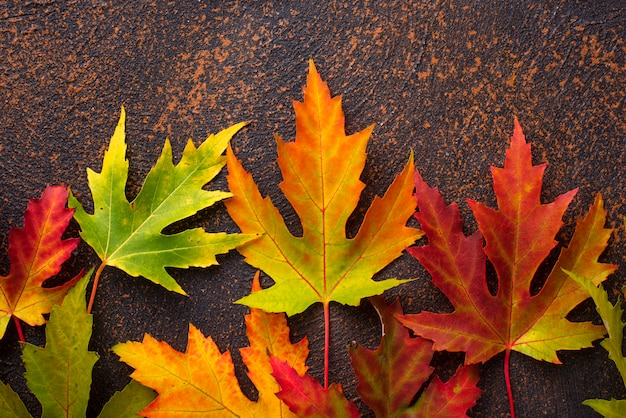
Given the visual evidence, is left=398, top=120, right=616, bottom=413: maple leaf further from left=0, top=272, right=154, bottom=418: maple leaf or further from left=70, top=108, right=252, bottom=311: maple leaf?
left=0, top=272, right=154, bottom=418: maple leaf

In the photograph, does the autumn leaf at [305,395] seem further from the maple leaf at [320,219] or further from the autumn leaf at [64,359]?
the autumn leaf at [64,359]

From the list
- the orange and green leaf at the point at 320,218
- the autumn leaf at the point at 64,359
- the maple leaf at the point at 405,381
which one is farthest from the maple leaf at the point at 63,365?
the maple leaf at the point at 405,381

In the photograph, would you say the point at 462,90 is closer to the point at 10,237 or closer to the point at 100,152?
the point at 100,152

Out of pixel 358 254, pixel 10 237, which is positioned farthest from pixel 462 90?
pixel 10 237

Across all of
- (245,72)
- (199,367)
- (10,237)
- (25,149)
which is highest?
(245,72)

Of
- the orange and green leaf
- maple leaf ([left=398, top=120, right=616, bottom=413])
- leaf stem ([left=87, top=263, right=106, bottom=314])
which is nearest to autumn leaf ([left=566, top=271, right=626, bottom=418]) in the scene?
maple leaf ([left=398, top=120, right=616, bottom=413])
